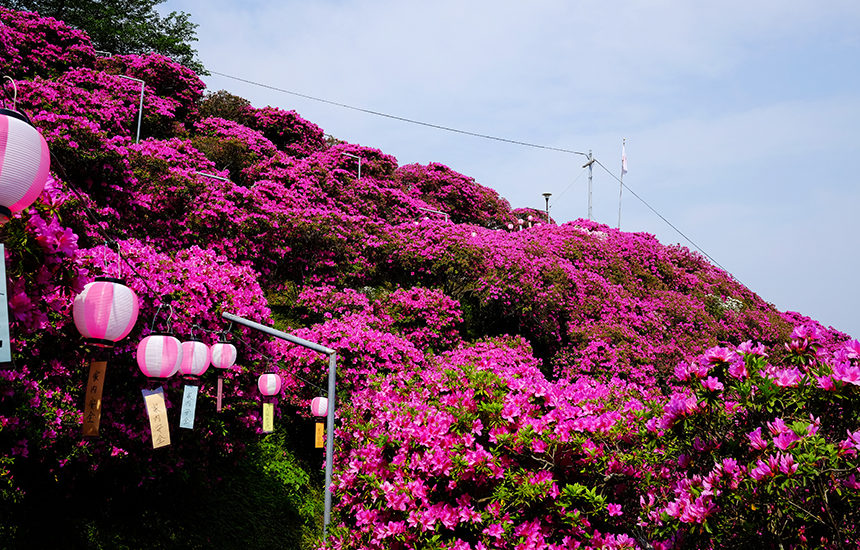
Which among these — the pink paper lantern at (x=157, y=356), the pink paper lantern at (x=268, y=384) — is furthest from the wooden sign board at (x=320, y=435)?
the pink paper lantern at (x=157, y=356)

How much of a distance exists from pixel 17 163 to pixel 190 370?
14.7ft

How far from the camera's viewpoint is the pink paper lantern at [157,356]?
629cm

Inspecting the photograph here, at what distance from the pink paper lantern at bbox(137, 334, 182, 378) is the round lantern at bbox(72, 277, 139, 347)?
4.26 feet

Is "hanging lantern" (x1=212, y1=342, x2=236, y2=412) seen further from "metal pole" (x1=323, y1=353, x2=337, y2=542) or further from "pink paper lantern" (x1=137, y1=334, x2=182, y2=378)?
"pink paper lantern" (x1=137, y1=334, x2=182, y2=378)

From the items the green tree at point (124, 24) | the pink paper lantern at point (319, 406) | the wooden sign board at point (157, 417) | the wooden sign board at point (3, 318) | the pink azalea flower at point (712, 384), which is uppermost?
the green tree at point (124, 24)

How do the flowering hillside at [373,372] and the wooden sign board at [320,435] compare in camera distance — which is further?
the wooden sign board at [320,435]

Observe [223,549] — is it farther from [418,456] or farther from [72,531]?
[418,456]

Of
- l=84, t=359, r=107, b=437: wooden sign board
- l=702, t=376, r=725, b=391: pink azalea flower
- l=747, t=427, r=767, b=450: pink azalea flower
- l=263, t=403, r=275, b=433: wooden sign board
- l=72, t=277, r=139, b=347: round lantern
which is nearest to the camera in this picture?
l=747, t=427, r=767, b=450: pink azalea flower

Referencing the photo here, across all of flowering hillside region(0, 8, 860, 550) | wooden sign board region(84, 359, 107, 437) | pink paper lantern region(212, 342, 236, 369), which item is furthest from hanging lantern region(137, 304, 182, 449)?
pink paper lantern region(212, 342, 236, 369)

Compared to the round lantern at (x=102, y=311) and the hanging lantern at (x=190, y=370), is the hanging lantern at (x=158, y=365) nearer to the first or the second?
the hanging lantern at (x=190, y=370)

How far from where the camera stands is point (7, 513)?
23.2ft

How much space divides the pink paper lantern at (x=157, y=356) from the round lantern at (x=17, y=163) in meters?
3.23

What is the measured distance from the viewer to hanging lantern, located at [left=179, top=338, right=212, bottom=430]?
23.3 feet

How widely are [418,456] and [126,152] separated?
10.6 metres
